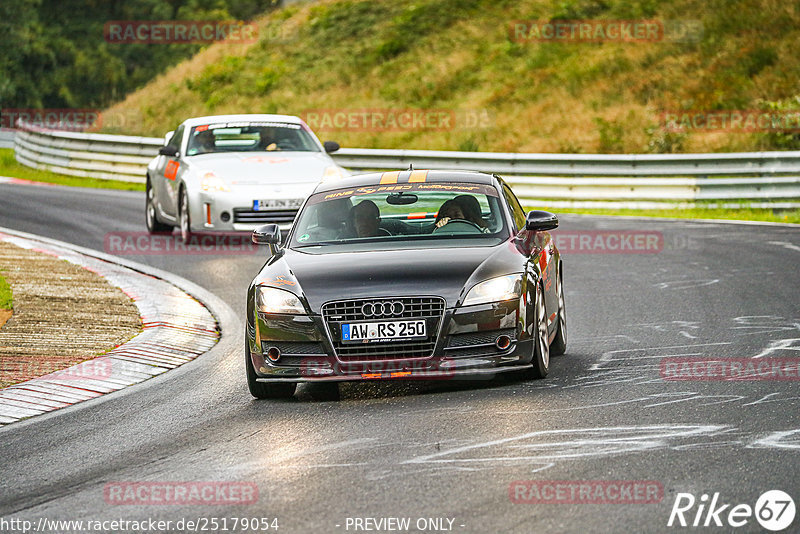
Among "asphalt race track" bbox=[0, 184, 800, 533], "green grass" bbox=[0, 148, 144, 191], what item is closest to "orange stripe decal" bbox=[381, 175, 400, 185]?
"asphalt race track" bbox=[0, 184, 800, 533]

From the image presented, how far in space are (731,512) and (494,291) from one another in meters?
2.96

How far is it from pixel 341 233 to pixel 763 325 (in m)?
3.76

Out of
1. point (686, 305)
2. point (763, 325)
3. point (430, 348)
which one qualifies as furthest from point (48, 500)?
point (686, 305)

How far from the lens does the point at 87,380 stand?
9.16m

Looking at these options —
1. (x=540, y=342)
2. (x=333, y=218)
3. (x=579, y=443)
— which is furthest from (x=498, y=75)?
(x=579, y=443)

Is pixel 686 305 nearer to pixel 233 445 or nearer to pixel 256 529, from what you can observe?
pixel 233 445

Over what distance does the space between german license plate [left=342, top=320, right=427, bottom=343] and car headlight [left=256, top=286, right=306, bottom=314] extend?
335 mm

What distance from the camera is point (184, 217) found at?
17000 mm

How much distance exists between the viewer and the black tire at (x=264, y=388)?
830 centimetres

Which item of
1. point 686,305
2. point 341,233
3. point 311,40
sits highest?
point 311,40

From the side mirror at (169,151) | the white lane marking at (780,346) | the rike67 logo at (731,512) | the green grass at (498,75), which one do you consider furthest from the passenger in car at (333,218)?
the green grass at (498,75)

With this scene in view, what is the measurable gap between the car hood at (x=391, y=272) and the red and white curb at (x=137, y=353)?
1561 millimetres

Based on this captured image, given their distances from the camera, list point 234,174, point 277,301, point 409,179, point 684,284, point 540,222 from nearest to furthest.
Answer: point 277,301 → point 540,222 → point 409,179 → point 684,284 → point 234,174

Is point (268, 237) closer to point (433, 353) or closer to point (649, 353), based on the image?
point (433, 353)
